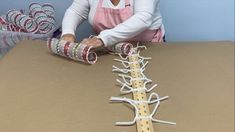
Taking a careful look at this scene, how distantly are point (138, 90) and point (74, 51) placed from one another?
0.28 m

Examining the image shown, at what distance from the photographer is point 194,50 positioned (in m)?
1.04

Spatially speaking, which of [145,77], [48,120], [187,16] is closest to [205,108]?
[145,77]

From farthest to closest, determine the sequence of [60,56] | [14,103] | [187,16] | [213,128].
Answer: [187,16] < [60,56] < [14,103] < [213,128]

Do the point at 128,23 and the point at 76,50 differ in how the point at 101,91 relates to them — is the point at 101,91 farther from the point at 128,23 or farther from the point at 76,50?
the point at 128,23

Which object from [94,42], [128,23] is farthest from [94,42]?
[128,23]

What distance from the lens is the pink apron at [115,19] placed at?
1.15 meters

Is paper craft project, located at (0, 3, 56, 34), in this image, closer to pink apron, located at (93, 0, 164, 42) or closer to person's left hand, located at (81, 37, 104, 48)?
pink apron, located at (93, 0, 164, 42)

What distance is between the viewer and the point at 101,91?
2.56 ft

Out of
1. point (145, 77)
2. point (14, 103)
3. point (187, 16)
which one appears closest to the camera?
point (14, 103)

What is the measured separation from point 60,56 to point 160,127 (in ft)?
1.57

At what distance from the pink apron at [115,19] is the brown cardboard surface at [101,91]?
0.15 metres

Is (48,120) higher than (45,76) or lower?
lower

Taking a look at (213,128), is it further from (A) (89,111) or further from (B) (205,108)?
(A) (89,111)

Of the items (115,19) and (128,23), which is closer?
(128,23)
